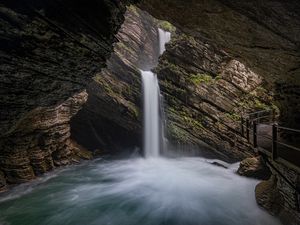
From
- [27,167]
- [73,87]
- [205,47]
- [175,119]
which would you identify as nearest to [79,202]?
[27,167]

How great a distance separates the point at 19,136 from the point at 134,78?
909cm

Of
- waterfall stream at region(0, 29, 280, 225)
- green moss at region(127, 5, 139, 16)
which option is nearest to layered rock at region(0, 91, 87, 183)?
waterfall stream at region(0, 29, 280, 225)

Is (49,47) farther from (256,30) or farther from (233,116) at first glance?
(233,116)

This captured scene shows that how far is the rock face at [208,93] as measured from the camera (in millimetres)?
15742

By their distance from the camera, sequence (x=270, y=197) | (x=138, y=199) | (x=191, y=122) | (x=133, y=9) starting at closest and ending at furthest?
(x=270, y=197), (x=138, y=199), (x=191, y=122), (x=133, y=9)

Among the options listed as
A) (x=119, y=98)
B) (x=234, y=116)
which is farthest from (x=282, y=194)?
(x=119, y=98)

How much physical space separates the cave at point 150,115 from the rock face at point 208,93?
7 cm

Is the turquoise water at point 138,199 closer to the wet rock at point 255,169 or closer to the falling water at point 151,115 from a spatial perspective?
the wet rock at point 255,169

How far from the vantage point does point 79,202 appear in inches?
465

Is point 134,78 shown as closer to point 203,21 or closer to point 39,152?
point 39,152

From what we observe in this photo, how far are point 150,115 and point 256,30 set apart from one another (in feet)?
44.7

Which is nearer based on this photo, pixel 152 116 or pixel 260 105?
pixel 260 105

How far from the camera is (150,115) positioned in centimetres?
1952

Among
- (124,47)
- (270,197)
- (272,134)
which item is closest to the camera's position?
(272,134)
